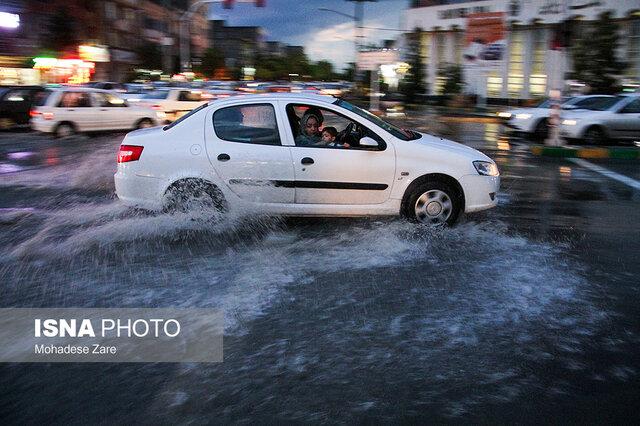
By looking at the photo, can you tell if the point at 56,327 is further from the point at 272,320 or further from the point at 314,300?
the point at 314,300

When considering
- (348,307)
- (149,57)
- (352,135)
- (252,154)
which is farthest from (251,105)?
(149,57)

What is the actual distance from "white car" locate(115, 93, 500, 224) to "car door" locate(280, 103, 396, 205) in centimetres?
1

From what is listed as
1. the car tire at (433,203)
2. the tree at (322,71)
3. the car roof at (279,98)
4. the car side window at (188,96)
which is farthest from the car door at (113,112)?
the tree at (322,71)

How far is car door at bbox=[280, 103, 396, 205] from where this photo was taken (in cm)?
681

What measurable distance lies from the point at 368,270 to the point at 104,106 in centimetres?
1551

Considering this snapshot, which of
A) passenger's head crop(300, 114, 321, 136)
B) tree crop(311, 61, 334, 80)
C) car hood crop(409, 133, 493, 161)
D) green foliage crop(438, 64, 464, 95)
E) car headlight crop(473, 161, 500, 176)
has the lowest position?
car headlight crop(473, 161, 500, 176)

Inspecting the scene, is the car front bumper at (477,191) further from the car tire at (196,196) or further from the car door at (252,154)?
the car tire at (196,196)

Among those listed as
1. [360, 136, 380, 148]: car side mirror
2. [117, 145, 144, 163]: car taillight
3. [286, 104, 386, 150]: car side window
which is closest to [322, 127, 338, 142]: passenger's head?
[286, 104, 386, 150]: car side window

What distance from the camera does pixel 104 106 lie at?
19.0m

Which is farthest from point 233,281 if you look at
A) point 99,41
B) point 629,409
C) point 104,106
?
Result: point 99,41

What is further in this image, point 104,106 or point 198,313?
point 104,106

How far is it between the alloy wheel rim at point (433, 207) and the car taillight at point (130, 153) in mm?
3124

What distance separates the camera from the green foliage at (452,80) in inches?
1698

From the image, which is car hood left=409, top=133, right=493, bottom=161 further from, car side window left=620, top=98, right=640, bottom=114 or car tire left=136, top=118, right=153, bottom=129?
car tire left=136, top=118, right=153, bottom=129
